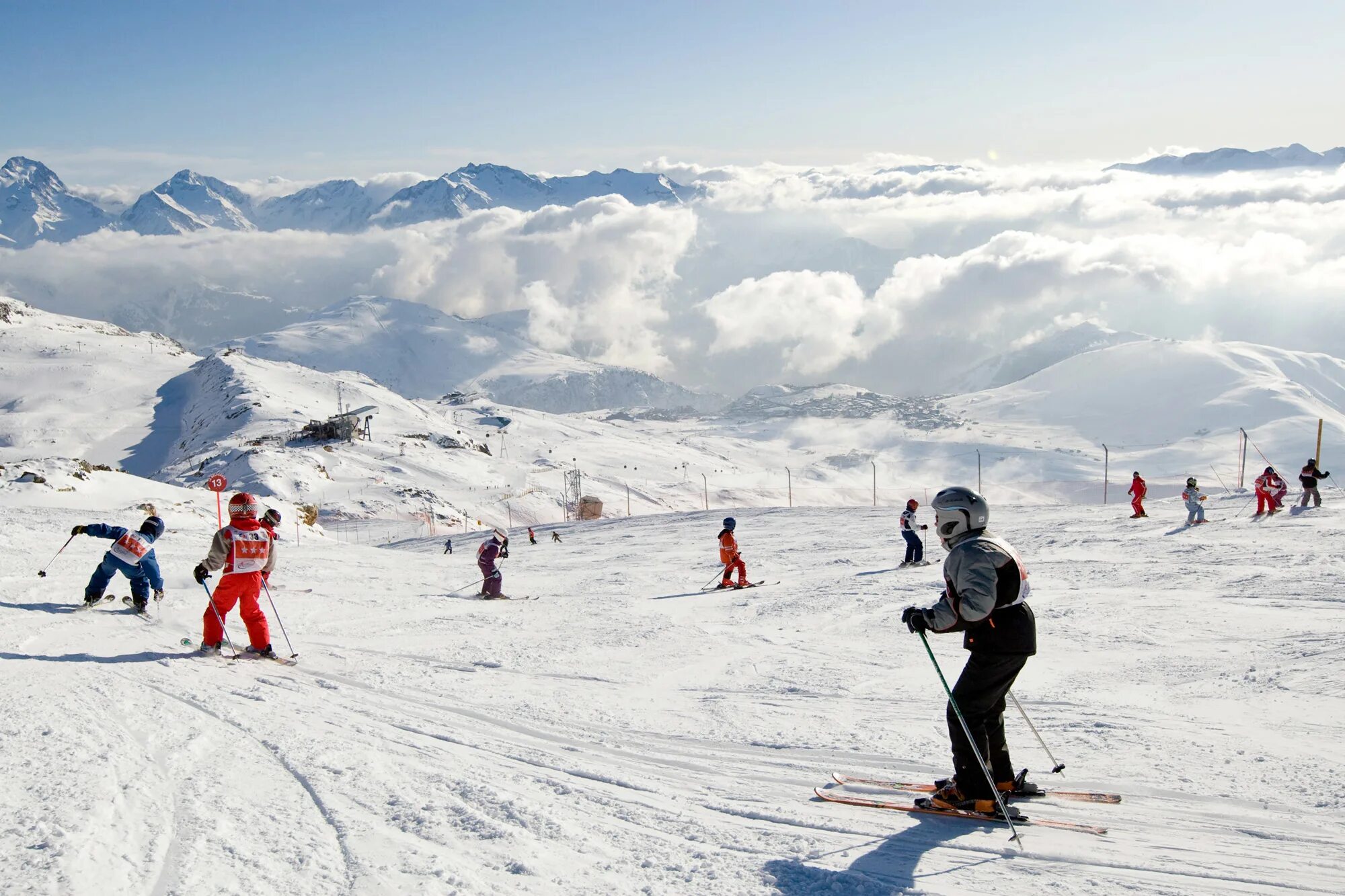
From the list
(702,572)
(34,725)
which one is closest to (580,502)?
(702,572)

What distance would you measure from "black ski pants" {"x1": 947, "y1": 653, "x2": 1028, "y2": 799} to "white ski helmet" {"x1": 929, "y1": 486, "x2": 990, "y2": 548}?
760 millimetres

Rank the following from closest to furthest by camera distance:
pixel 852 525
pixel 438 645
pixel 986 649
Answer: pixel 986 649 → pixel 438 645 → pixel 852 525

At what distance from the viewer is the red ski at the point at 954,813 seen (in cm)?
485

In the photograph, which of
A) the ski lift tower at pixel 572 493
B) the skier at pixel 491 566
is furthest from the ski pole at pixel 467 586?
the ski lift tower at pixel 572 493

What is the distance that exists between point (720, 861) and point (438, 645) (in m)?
6.59

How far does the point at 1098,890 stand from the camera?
163 inches

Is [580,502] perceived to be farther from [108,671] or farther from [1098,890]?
[1098,890]

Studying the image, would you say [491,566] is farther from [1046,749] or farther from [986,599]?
[986,599]

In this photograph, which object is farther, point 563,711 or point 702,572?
point 702,572

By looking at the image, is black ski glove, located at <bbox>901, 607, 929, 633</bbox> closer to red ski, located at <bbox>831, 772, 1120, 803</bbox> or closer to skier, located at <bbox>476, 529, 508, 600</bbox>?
red ski, located at <bbox>831, 772, 1120, 803</bbox>

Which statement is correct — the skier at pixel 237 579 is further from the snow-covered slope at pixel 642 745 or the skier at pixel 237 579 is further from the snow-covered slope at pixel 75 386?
the snow-covered slope at pixel 75 386

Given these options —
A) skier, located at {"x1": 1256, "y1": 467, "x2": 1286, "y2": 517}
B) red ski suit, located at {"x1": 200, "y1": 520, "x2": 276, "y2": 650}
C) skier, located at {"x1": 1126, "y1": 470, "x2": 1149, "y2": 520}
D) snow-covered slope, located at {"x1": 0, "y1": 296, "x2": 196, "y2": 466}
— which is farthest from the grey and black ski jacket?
snow-covered slope, located at {"x1": 0, "y1": 296, "x2": 196, "y2": 466}

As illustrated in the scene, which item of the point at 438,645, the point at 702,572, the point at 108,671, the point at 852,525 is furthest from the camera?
the point at 852,525

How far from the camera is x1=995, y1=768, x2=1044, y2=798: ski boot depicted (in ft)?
17.2
